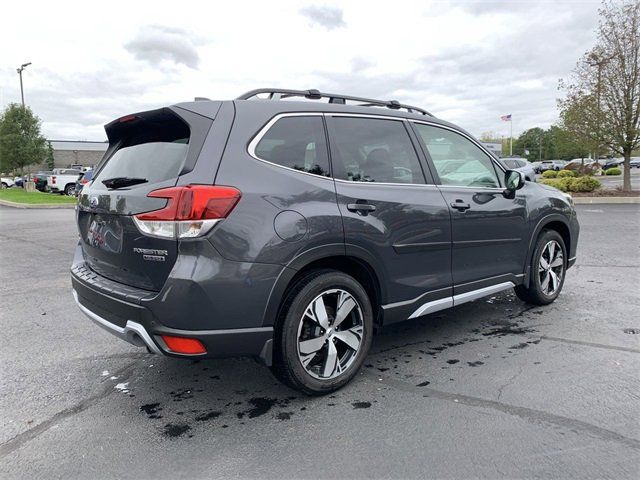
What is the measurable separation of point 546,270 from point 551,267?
0.10 meters

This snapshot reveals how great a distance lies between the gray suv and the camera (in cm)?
274

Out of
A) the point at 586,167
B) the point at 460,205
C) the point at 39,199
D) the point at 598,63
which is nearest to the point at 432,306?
the point at 460,205

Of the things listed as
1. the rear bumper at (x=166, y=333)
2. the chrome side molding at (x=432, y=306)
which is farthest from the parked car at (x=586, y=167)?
the rear bumper at (x=166, y=333)

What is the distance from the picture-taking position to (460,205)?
157 inches

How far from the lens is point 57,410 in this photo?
3111 mm

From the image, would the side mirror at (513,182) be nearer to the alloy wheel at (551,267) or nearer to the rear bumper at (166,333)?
the alloy wheel at (551,267)

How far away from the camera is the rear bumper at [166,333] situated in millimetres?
2750

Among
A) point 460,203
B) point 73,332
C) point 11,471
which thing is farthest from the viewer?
point 73,332

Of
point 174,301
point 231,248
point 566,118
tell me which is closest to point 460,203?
point 231,248

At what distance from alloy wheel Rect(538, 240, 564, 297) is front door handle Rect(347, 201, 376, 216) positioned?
2530mm

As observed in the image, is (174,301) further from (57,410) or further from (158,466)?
(57,410)

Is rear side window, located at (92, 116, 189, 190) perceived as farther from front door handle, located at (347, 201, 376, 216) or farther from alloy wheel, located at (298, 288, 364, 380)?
alloy wheel, located at (298, 288, 364, 380)

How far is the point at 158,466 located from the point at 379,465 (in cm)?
114

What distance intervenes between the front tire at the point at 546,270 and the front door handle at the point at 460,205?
1357 mm
